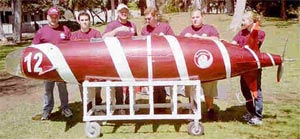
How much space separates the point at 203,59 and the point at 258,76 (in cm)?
95

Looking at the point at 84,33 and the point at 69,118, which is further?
the point at 69,118

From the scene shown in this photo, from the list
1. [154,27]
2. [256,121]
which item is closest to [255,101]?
[256,121]

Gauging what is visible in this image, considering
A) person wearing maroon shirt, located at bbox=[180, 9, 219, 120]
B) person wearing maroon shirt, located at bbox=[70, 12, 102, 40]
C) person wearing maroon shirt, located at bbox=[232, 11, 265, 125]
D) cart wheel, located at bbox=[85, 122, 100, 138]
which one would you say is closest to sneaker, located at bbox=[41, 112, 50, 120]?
cart wheel, located at bbox=[85, 122, 100, 138]

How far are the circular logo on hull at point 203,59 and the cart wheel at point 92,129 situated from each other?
1790mm

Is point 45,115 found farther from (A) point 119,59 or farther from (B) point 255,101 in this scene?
(B) point 255,101

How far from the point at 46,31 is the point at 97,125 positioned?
1807 mm

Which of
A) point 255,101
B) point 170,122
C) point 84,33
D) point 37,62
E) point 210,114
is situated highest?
point 84,33

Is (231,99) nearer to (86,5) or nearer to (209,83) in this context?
(209,83)

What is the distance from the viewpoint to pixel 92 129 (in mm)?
6488

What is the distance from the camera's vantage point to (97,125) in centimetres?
649

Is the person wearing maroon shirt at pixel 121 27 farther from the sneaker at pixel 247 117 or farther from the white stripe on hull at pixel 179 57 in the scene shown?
the sneaker at pixel 247 117

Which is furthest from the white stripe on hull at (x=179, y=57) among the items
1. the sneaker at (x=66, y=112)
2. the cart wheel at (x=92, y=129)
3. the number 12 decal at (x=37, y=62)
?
the sneaker at (x=66, y=112)

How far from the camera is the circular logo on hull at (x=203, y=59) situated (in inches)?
257

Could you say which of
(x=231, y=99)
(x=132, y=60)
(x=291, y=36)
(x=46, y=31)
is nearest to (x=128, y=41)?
(x=132, y=60)
